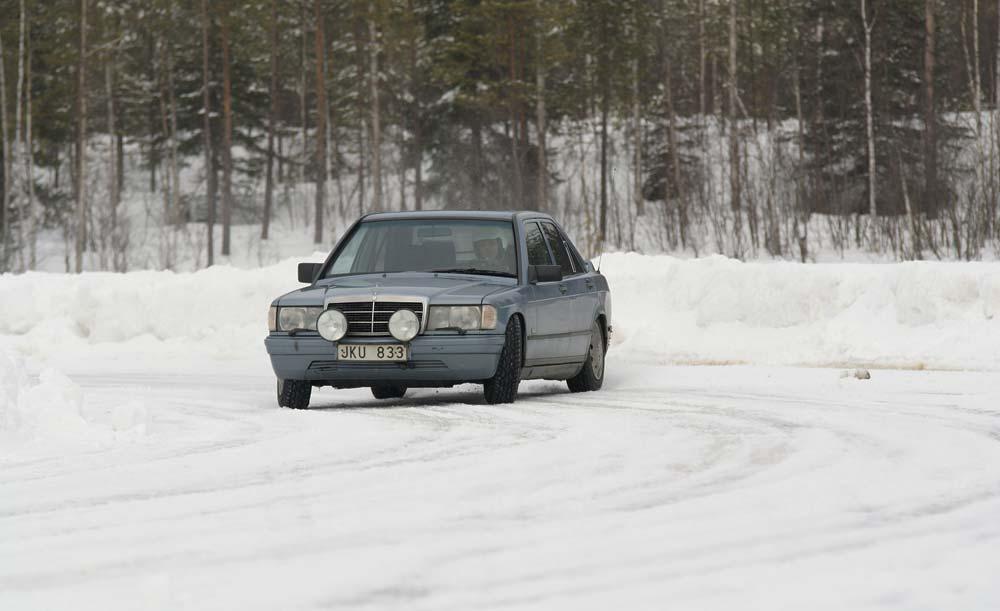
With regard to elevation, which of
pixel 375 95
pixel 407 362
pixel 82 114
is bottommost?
pixel 407 362

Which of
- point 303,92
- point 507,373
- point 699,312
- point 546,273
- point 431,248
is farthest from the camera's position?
point 303,92

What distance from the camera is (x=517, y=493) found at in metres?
6.97

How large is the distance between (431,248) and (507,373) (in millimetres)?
1602

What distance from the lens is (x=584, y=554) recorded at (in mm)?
5430

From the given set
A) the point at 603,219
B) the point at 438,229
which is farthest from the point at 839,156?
the point at 438,229

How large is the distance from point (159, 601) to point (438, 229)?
853cm

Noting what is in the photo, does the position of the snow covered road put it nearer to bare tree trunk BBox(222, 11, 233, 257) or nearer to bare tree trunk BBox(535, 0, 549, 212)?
bare tree trunk BBox(535, 0, 549, 212)

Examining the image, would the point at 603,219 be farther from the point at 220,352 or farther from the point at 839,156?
the point at 220,352

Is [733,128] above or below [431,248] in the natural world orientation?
above

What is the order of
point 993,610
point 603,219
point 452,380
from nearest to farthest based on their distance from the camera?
point 993,610 → point 452,380 → point 603,219

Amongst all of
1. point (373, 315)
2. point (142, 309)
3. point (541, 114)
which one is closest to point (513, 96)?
point (541, 114)

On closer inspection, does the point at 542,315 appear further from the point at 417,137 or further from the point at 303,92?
the point at 303,92

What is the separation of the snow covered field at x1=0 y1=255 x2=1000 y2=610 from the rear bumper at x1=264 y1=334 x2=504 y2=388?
0.97 feet

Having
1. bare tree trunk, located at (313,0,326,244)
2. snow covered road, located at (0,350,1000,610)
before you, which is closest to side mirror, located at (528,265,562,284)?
snow covered road, located at (0,350,1000,610)
